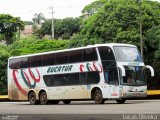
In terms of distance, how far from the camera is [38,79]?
102ft

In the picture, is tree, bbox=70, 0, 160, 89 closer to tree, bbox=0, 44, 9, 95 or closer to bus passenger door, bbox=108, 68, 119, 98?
tree, bbox=0, 44, 9, 95

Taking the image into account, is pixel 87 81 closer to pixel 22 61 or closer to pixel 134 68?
pixel 134 68

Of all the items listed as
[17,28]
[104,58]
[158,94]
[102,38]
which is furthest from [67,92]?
[17,28]

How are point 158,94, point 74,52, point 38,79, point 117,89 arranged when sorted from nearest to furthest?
point 117,89 → point 74,52 → point 38,79 → point 158,94

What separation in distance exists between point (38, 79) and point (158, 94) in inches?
388

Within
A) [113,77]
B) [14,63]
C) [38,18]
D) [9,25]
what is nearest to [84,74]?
[113,77]

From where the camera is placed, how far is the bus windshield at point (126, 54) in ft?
86.4

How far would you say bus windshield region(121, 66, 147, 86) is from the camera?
26.5 metres

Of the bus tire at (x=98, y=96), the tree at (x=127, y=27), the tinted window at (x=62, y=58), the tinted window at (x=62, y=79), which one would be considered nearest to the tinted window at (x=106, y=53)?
the bus tire at (x=98, y=96)

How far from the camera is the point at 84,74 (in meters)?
27.8

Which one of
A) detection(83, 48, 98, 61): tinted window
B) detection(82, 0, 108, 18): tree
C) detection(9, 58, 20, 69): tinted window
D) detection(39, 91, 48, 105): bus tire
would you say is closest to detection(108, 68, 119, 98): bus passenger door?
detection(83, 48, 98, 61): tinted window

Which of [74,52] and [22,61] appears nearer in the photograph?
[74,52]

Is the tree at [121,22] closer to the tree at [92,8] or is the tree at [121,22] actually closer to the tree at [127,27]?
the tree at [127,27]

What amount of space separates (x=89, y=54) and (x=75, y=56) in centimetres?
121
